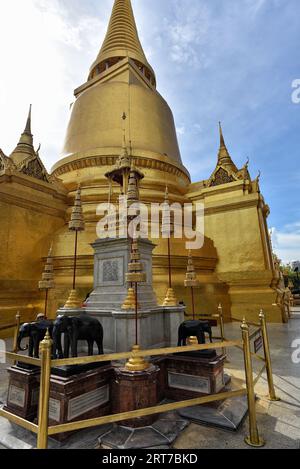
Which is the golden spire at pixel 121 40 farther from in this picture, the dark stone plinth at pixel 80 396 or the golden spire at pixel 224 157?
the dark stone plinth at pixel 80 396

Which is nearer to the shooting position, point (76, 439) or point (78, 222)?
point (76, 439)

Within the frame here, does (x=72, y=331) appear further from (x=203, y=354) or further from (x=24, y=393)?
(x=203, y=354)

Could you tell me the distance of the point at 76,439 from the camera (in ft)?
7.62

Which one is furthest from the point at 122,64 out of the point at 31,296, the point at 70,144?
the point at 31,296

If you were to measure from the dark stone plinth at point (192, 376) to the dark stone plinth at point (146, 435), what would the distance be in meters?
0.53

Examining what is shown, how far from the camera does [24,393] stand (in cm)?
273

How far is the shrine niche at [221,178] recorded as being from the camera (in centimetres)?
1180

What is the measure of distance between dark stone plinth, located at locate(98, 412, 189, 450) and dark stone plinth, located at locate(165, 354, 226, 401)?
1.75ft

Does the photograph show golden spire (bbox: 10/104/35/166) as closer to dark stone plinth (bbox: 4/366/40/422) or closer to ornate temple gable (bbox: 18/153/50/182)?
ornate temple gable (bbox: 18/153/50/182)

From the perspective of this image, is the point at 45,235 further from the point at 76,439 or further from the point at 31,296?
the point at 76,439

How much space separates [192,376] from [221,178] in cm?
1015

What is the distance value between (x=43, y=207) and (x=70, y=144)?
539cm

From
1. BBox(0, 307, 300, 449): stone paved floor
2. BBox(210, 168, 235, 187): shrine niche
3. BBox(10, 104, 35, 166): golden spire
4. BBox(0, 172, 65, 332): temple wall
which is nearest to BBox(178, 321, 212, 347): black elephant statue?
BBox(0, 307, 300, 449): stone paved floor

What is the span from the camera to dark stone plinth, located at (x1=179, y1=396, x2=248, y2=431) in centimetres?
252
